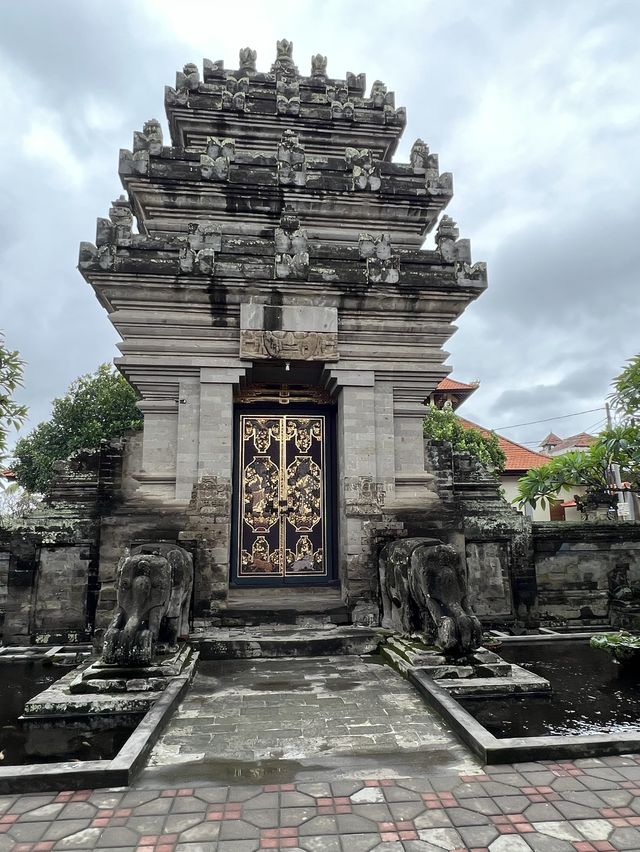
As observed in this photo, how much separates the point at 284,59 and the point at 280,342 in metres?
7.80

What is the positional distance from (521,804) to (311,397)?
23.9 ft

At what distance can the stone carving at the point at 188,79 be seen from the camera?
1191cm

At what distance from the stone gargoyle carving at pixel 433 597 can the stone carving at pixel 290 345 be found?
3.27 meters

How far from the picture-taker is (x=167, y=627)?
6895 mm

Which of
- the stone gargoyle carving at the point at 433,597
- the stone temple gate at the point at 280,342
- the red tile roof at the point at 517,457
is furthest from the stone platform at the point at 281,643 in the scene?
the red tile roof at the point at 517,457

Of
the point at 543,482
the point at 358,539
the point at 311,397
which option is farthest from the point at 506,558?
the point at 311,397

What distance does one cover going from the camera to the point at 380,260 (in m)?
9.41

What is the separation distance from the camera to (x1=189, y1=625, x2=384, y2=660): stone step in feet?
24.3

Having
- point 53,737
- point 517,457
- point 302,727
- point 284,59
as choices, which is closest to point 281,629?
point 302,727

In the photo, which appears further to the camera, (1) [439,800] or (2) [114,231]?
(2) [114,231]

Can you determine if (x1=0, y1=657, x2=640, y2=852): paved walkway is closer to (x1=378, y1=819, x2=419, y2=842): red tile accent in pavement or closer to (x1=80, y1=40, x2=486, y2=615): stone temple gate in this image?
(x1=378, y1=819, x2=419, y2=842): red tile accent in pavement

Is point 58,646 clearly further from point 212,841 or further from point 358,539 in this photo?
point 212,841

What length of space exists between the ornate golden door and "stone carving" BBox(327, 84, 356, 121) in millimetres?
6769

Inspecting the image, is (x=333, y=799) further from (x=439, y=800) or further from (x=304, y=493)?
(x=304, y=493)
